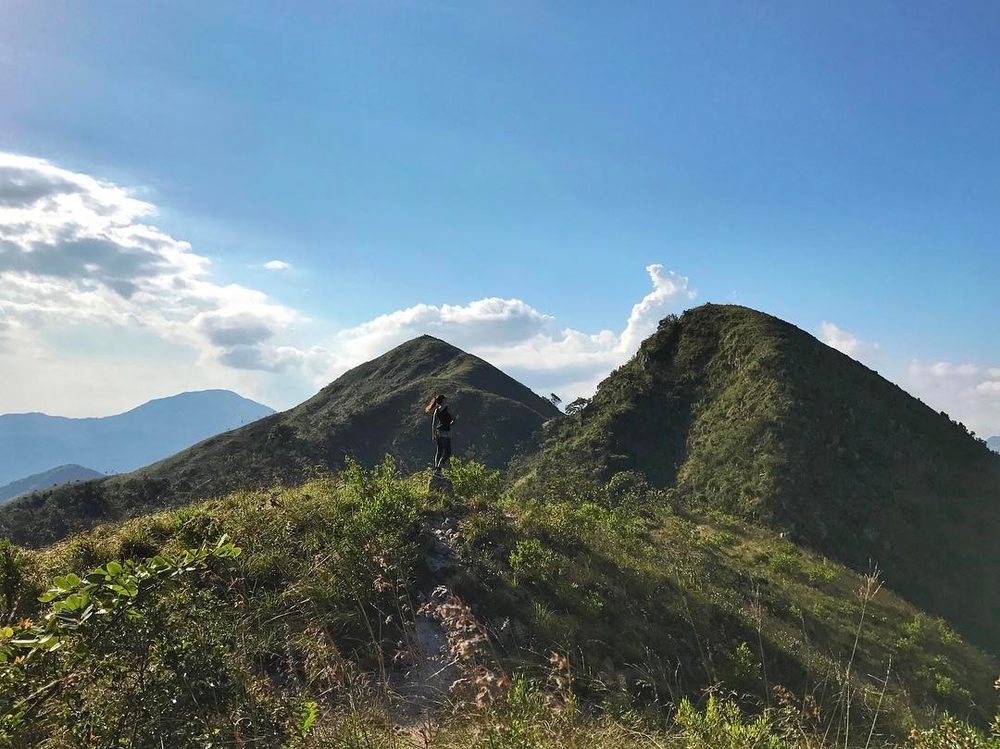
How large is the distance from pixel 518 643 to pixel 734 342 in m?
45.0

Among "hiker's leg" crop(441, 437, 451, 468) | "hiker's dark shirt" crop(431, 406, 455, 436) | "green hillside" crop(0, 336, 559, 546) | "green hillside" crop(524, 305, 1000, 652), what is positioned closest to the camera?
"hiker's leg" crop(441, 437, 451, 468)

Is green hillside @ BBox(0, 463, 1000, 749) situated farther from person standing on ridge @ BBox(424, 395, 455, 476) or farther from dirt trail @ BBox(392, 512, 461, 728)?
person standing on ridge @ BBox(424, 395, 455, 476)

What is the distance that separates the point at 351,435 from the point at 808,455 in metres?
55.4

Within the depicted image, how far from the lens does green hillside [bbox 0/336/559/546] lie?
44.4 m

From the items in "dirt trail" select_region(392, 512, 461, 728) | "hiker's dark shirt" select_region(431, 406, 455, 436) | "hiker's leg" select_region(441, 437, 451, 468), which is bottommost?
"dirt trail" select_region(392, 512, 461, 728)

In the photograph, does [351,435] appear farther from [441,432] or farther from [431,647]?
[431,647]

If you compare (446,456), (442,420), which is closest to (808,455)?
(446,456)

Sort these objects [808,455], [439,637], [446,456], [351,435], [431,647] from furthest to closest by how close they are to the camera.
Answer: [351,435] < [808,455] < [446,456] < [439,637] < [431,647]

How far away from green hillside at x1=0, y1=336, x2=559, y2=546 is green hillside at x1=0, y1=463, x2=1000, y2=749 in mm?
26079

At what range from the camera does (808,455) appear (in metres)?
33.7

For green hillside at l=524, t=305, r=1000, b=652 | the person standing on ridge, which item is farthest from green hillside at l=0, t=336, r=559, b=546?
the person standing on ridge

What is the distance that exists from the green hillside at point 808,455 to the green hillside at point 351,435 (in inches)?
750

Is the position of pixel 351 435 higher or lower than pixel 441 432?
lower

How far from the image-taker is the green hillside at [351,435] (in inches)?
1750
